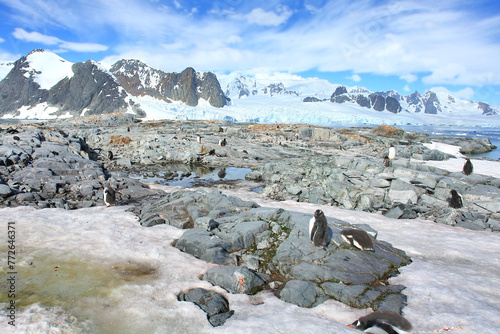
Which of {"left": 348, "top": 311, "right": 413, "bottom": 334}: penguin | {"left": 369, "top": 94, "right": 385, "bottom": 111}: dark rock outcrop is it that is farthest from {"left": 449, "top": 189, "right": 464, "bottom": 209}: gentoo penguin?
{"left": 369, "top": 94, "right": 385, "bottom": 111}: dark rock outcrop

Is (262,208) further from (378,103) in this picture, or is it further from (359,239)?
(378,103)

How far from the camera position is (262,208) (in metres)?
8.15

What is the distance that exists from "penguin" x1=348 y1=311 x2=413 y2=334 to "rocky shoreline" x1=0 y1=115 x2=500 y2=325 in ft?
2.12

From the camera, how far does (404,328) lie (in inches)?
139

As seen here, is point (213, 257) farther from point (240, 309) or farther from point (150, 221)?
point (150, 221)

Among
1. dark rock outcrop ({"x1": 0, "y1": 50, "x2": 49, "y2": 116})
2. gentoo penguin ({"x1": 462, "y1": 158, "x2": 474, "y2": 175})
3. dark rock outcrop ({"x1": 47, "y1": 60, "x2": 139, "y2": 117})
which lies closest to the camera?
gentoo penguin ({"x1": 462, "y1": 158, "x2": 474, "y2": 175})

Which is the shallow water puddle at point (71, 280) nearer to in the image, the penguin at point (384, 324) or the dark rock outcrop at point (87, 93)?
the penguin at point (384, 324)

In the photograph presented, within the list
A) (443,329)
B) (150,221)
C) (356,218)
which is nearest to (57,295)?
(150,221)

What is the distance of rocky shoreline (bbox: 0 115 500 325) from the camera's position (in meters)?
4.99

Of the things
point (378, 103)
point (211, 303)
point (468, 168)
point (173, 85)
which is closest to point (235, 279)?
point (211, 303)

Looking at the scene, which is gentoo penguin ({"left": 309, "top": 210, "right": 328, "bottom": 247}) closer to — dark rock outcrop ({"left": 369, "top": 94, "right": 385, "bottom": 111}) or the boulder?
the boulder

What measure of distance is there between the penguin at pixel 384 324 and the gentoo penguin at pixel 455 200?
7.50 metres

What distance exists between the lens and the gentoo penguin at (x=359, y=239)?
18.7 ft

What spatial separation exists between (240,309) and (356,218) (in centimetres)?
550
